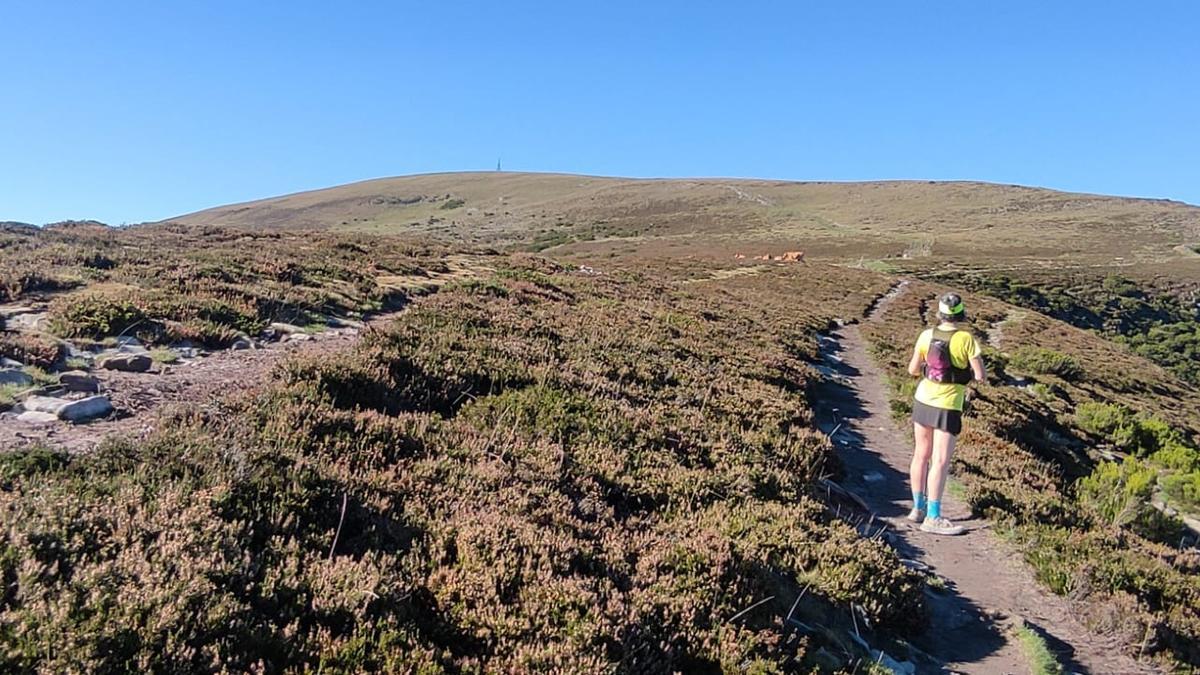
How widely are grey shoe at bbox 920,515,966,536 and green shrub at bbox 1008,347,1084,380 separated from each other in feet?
60.0

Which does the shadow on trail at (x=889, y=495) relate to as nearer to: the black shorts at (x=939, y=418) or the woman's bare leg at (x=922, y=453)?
the woman's bare leg at (x=922, y=453)

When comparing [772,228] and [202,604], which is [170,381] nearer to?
[202,604]

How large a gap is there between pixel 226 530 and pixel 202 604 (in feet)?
2.13

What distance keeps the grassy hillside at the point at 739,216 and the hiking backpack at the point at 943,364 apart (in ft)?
201

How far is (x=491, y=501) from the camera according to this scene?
212 inches

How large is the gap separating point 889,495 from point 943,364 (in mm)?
2389

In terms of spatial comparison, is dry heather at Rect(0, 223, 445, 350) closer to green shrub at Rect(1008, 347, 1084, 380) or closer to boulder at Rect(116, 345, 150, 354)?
boulder at Rect(116, 345, 150, 354)

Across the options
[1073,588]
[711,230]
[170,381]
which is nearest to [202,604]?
[170,381]

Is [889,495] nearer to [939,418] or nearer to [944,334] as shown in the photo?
[939,418]

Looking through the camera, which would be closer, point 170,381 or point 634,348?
point 170,381

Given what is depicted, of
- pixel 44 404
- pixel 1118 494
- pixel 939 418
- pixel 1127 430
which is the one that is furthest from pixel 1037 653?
pixel 1127 430

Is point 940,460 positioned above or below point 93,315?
below

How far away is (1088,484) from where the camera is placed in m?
10.8

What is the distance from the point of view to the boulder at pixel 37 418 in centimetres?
549
